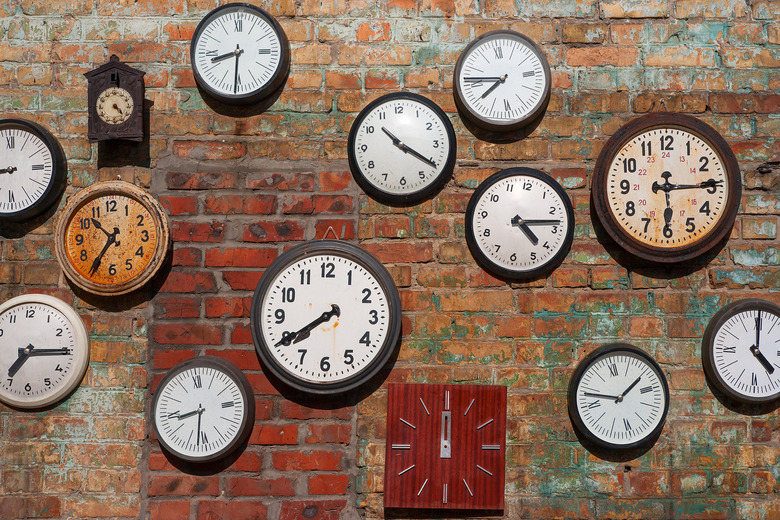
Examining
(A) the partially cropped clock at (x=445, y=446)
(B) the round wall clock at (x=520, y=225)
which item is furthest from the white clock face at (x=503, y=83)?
(A) the partially cropped clock at (x=445, y=446)

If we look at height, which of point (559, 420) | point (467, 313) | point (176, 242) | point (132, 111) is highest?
point (132, 111)

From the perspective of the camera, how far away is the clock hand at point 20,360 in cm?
233

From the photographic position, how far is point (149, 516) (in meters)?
2.33

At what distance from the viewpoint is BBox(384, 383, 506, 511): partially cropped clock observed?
7.57 ft

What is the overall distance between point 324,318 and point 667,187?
128 cm

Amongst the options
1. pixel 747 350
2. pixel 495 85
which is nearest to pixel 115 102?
pixel 495 85

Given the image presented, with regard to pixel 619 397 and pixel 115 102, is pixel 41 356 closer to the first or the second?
pixel 115 102

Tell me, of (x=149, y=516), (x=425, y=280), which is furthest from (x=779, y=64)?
(x=149, y=516)

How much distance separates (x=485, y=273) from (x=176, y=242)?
1.10 metres

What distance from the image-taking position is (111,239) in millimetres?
2350

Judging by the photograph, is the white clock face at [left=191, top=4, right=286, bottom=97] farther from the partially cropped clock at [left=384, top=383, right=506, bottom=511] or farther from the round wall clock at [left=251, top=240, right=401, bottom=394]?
the partially cropped clock at [left=384, top=383, right=506, bottom=511]


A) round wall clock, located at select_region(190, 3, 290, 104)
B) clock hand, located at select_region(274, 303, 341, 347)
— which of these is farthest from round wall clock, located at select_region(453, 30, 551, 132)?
clock hand, located at select_region(274, 303, 341, 347)

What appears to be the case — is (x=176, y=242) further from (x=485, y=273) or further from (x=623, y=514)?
(x=623, y=514)

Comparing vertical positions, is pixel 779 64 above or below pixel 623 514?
above
